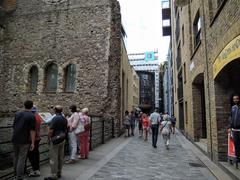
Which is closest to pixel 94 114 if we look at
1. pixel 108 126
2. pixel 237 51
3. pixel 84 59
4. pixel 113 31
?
pixel 108 126

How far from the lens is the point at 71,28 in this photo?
18.5m

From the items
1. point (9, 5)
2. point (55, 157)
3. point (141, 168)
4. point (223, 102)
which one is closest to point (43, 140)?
point (55, 157)

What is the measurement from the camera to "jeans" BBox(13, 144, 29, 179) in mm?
5328

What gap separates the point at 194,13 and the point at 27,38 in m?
13.0

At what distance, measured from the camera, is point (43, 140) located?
930 cm

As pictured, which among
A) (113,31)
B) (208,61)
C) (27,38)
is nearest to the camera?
(208,61)

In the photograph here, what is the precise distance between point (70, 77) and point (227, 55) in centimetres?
1328

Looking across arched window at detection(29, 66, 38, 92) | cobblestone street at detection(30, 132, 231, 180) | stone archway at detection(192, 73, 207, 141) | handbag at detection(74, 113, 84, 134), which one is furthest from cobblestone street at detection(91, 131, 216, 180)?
arched window at detection(29, 66, 38, 92)

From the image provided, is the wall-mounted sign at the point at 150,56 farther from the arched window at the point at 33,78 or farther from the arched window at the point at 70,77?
the arched window at the point at 70,77

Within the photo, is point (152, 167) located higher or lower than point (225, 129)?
lower

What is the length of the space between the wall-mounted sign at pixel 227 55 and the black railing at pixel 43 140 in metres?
5.51

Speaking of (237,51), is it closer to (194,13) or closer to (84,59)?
(194,13)

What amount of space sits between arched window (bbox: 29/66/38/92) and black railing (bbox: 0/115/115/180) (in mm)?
5857

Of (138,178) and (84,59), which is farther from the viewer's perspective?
(84,59)
